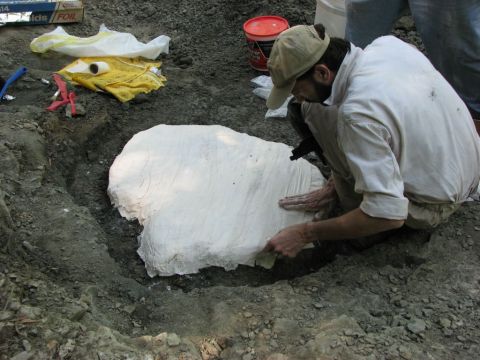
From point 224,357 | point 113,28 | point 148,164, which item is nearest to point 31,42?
point 113,28

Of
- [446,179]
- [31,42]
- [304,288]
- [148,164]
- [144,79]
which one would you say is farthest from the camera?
[31,42]

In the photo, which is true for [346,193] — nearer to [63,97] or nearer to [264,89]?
[264,89]

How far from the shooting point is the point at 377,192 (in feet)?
5.88

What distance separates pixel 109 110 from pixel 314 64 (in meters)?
1.95

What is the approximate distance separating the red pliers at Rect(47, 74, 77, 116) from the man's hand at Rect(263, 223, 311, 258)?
171cm

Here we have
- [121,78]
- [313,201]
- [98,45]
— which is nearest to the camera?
[313,201]

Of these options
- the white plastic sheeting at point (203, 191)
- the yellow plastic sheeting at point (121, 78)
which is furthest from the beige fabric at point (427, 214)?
the yellow plastic sheeting at point (121, 78)

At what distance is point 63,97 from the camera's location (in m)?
3.37

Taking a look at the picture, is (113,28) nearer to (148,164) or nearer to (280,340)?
(148,164)

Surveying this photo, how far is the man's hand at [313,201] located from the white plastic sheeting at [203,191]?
0.04 metres

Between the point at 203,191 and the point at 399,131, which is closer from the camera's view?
the point at 399,131

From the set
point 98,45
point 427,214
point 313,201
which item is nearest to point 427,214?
point 427,214

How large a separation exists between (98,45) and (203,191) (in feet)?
5.78

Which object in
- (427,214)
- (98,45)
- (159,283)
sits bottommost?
(159,283)
